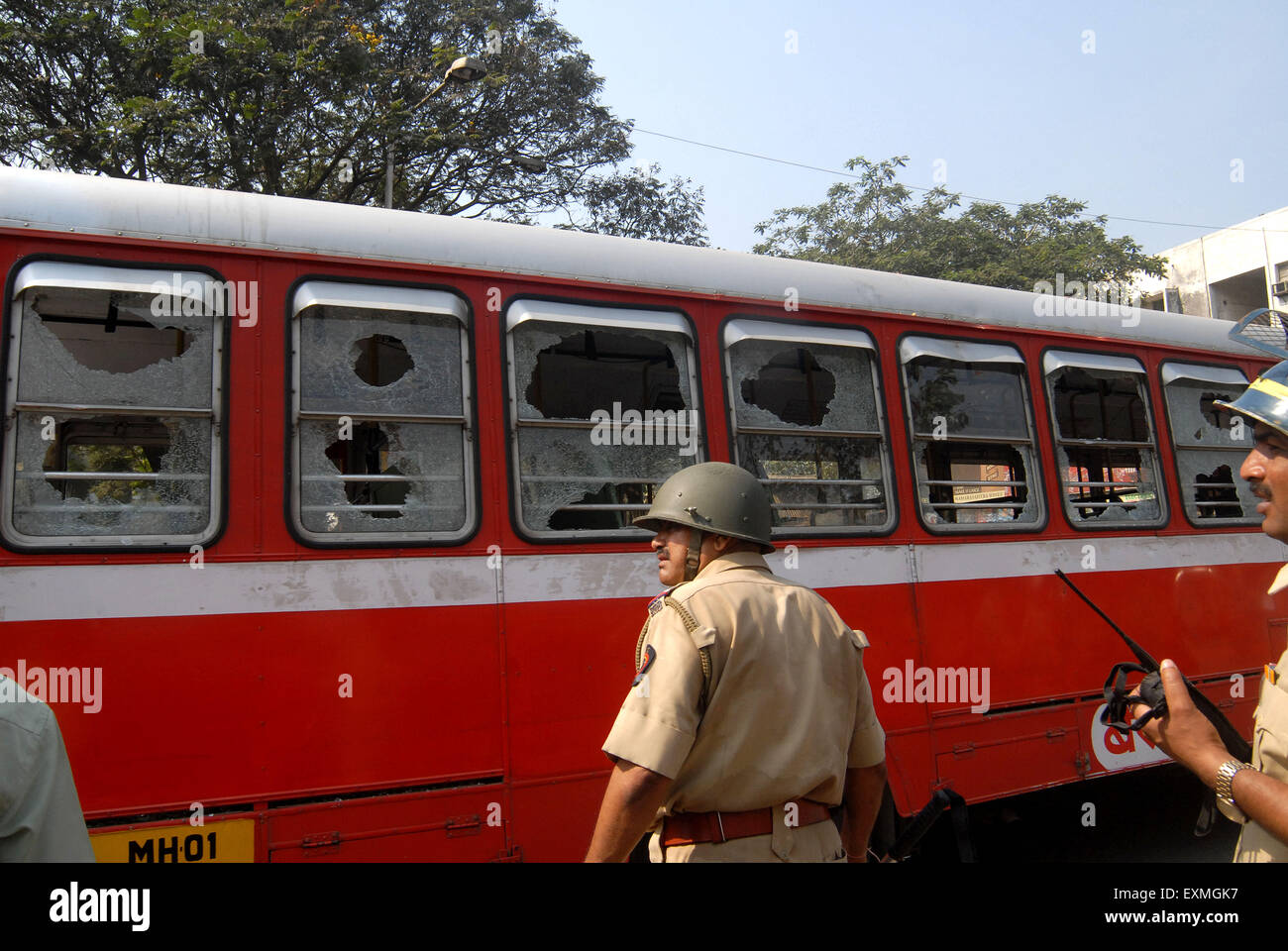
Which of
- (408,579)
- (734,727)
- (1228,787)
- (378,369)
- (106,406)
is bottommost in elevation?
(1228,787)

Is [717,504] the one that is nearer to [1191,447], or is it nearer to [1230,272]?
[1191,447]

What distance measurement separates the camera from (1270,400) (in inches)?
76.5

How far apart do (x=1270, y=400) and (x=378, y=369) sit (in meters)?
2.95

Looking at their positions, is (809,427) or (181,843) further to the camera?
(809,427)

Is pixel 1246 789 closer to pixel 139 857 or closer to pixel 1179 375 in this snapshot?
pixel 139 857

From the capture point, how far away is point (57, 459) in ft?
10.6

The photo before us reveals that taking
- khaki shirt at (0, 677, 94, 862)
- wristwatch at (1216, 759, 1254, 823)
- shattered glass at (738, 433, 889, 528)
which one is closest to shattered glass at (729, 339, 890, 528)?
shattered glass at (738, 433, 889, 528)

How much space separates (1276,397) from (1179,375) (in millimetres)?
4504

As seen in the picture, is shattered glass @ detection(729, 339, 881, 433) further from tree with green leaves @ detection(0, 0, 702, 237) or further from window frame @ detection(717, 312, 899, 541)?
tree with green leaves @ detection(0, 0, 702, 237)

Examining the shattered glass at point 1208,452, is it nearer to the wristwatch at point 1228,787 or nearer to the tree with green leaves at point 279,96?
the wristwatch at point 1228,787

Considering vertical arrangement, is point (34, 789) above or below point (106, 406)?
below

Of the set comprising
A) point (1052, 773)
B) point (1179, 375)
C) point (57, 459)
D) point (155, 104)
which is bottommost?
point (1052, 773)

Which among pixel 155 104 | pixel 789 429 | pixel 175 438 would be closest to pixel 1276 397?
pixel 789 429

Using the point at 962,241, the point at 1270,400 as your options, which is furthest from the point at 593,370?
the point at 962,241
